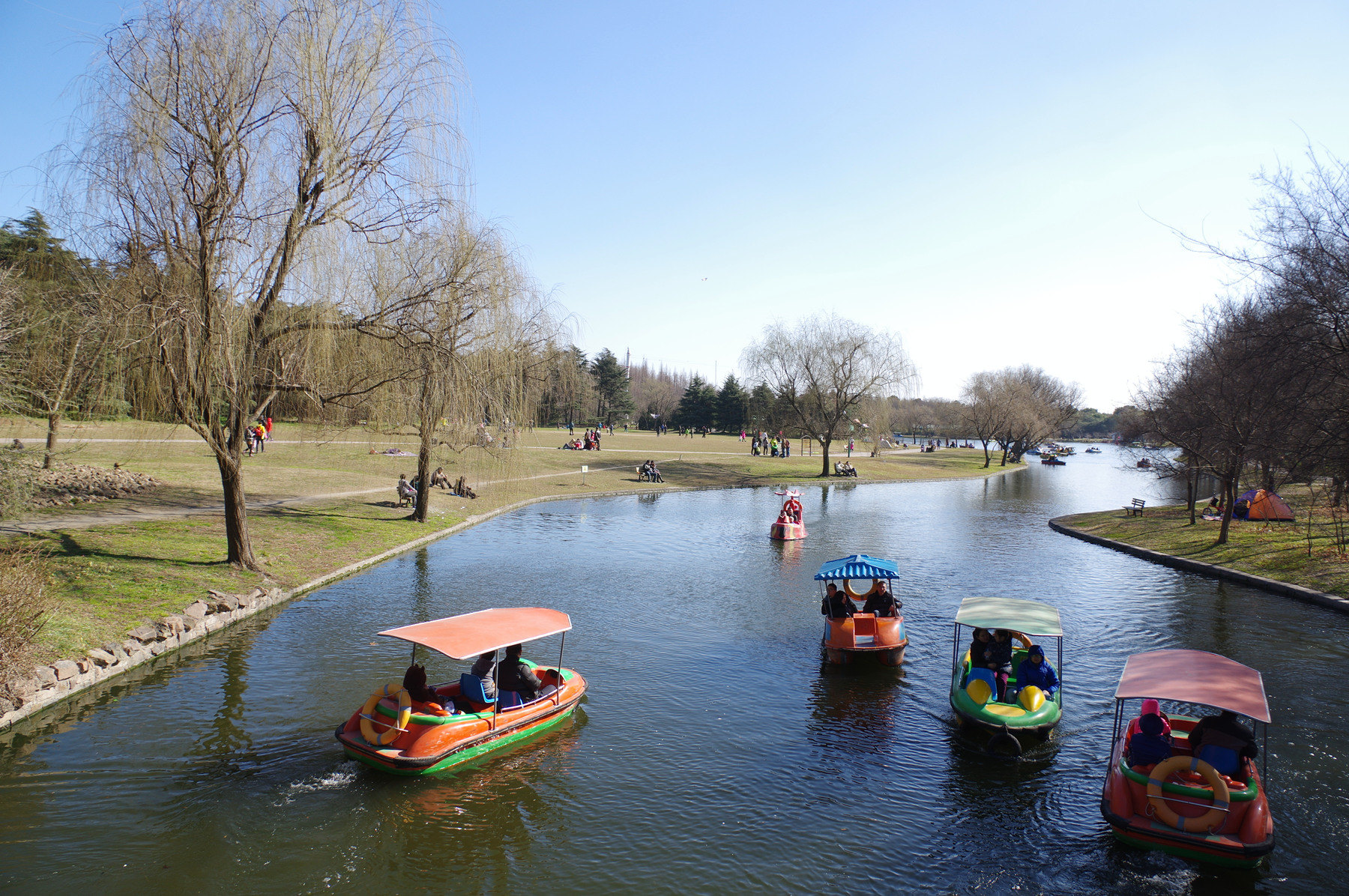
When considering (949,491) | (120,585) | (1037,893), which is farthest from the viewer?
(949,491)

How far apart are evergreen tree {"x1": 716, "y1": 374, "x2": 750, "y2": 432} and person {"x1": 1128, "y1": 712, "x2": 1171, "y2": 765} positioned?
99659 millimetres

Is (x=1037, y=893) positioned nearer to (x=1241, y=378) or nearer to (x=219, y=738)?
(x=219, y=738)

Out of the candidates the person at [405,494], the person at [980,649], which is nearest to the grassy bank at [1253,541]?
the person at [980,649]

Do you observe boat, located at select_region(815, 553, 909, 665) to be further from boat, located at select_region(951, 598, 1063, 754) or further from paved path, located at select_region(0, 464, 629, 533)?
paved path, located at select_region(0, 464, 629, 533)

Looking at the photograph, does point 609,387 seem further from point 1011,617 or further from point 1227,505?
point 1011,617

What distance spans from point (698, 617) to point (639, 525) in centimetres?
1540

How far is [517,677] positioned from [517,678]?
0.01m

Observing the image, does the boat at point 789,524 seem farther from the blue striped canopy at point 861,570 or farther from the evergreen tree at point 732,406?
the evergreen tree at point 732,406

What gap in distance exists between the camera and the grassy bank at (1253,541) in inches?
910

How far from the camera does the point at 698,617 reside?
19672mm

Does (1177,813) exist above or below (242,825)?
above

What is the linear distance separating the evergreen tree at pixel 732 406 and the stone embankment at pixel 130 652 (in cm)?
9398

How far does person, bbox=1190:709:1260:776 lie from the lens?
941cm

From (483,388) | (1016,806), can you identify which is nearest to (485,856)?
(1016,806)
